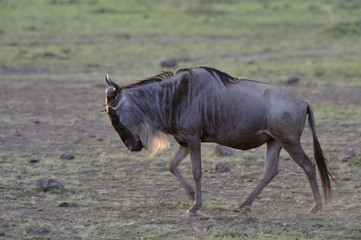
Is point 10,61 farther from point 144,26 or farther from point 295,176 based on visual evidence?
point 295,176

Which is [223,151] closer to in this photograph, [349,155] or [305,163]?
[349,155]

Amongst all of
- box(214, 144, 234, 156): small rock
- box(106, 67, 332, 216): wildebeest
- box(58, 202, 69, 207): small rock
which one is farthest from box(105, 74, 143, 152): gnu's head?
box(214, 144, 234, 156): small rock

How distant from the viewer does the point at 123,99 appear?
18.8 ft

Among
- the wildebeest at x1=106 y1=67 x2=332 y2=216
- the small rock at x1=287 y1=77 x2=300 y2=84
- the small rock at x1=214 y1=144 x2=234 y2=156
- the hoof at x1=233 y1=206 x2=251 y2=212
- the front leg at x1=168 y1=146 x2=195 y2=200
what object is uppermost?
the wildebeest at x1=106 y1=67 x2=332 y2=216

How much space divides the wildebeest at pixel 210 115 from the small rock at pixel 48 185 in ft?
3.32

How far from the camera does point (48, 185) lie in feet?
20.7

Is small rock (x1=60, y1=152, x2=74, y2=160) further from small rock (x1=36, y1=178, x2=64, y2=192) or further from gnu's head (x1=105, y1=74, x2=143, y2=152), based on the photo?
gnu's head (x1=105, y1=74, x2=143, y2=152)

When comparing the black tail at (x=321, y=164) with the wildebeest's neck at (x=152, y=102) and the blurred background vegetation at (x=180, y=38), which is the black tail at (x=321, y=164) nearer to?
the wildebeest's neck at (x=152, y=102)

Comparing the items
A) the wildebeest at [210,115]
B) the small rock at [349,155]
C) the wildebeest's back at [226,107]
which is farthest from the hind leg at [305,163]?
the small rock at [349,155]

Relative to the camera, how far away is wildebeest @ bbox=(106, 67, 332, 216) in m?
5.71

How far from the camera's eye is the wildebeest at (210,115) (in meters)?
5.71

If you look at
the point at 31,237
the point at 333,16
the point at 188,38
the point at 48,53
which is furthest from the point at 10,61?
the point at 333,16

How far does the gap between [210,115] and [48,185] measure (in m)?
1.85

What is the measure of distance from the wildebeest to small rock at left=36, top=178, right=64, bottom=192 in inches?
39.8
